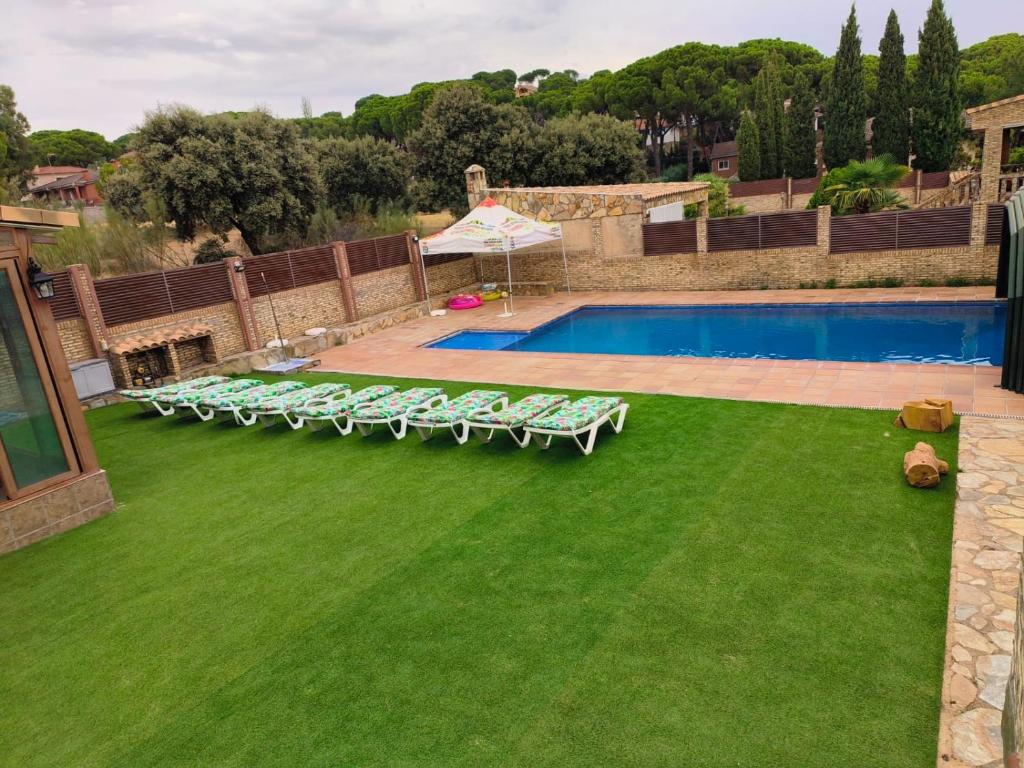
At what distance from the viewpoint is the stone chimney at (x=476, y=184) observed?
22.9m

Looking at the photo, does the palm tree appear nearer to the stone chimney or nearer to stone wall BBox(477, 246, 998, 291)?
stone wall BBox(477, 246, 998, 291)

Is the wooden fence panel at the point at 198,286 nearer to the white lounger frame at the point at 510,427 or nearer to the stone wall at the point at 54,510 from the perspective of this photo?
the stone wall at the point at 54,510

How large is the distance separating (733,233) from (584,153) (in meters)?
13.6

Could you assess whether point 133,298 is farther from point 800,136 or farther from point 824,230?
point 800,136

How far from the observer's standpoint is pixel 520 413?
8625 mm

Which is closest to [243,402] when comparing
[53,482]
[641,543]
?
[53,482]

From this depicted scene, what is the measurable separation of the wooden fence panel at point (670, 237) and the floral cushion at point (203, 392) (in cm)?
1233

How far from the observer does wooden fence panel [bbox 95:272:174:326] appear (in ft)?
44.0

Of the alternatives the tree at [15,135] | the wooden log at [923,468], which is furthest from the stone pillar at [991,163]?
the tree at [15,135]

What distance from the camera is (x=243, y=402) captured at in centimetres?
1073

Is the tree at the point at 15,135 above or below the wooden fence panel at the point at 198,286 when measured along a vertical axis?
above

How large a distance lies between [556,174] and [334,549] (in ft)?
86.9

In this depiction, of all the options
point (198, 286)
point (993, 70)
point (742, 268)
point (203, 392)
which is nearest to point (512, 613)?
point (203, 392)

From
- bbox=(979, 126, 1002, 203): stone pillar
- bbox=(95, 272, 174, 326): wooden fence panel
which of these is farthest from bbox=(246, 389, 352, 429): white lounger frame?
bbox=(979, 126, 1002, 203): stone pillar
